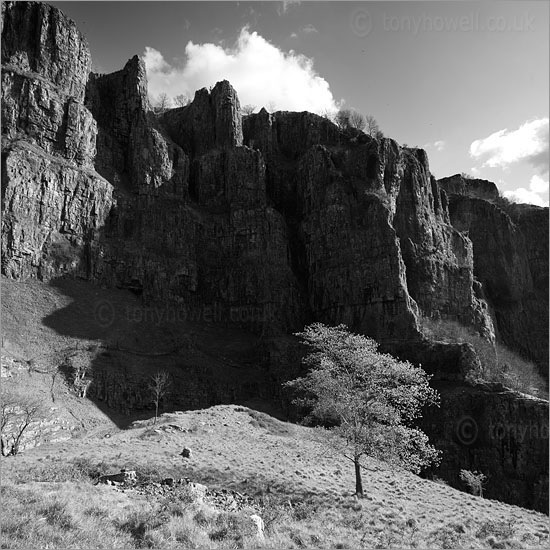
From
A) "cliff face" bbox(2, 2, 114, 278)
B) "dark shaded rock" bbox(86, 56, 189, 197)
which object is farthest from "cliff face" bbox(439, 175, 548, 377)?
"cliff face" bbox(2, 2, 114, 278)

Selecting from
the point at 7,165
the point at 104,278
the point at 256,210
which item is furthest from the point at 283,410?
the point at 7,165

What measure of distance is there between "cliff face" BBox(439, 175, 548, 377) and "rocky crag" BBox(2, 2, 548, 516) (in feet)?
6.04

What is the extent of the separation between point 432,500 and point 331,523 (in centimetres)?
1094

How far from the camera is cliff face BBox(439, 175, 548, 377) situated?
376 ft

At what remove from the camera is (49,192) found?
75.1 metres

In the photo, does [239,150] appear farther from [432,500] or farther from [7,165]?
[432,500]

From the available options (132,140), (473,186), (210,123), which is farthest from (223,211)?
(473,186)

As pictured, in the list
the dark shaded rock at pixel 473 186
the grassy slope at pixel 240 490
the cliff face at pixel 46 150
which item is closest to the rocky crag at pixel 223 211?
the cliff face at pixel 46 150

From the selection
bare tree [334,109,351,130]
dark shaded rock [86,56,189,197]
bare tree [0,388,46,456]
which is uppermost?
bare tree [334,109,351,130]

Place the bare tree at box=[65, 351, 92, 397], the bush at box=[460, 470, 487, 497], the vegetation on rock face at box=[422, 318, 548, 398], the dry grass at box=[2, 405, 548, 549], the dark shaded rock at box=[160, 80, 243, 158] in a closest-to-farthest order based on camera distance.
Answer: the dry grass at box=[2, 405, 548, 549] → the bush at box=[460, 470, 487, 497] → the bare tree at box=[65, 351, 92, 397] → the vegetation on rock face at box=[422, 318, 548, 398] → the dark shaded rock at box=[160, 80, 243, 158]

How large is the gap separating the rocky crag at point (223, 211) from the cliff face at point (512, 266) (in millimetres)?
1842

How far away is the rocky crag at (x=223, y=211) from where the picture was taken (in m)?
75.2

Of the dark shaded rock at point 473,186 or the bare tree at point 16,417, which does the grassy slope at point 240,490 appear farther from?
the dark shaded rock at point 473,186

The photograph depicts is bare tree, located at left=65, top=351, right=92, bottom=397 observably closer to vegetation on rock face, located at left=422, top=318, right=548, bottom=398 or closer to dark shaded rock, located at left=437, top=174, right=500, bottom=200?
vegetation on rock face, located at left=422, top=318, right=548, bottom=398
